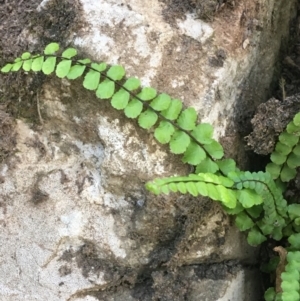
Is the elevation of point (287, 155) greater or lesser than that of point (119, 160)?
greater

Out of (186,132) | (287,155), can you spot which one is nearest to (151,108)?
(186,132)

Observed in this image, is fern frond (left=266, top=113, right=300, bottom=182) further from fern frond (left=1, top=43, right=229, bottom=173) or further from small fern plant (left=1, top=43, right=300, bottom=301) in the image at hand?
fern frond (left=1, top=43, right=229, bottom=173)

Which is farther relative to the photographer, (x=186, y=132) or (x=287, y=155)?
(x=287, y=155)

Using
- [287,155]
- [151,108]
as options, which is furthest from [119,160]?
[287,155]

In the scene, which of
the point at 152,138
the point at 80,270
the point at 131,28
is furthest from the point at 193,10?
the point at 80,270

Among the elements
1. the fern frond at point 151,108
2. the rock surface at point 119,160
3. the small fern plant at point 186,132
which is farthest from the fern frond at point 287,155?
the fern frond at point 151,108

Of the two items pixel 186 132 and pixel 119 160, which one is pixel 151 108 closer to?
pixel 186 132

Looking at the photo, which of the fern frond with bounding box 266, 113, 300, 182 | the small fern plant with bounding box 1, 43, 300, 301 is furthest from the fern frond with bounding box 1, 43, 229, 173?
the fern frond with bounding box 266, 113, 300, 182

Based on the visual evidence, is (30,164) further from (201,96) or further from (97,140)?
(201,96)
